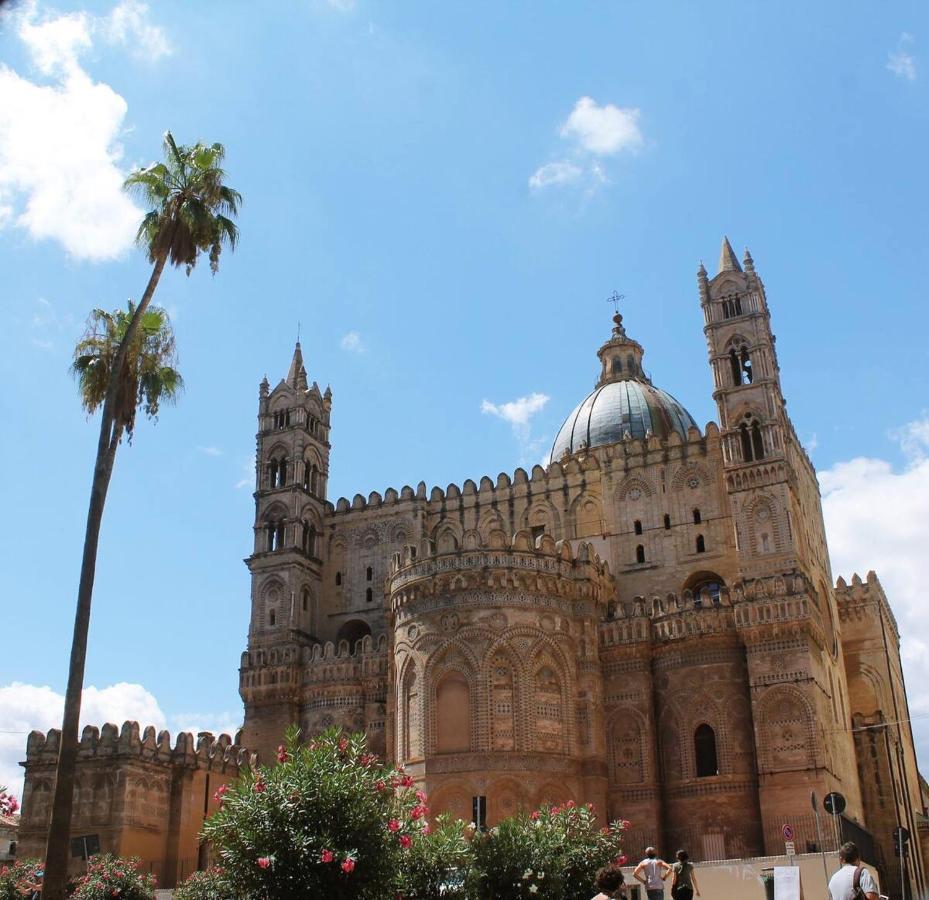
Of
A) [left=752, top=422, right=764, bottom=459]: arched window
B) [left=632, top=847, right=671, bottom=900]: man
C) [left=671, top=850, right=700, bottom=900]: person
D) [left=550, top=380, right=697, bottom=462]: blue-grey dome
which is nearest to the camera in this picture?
[left=671, top=850, right=700, bottom=900]: person

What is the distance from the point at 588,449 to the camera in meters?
48.4

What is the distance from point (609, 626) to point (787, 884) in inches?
915

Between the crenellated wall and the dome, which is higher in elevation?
the dome

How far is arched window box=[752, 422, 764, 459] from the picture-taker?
139ft

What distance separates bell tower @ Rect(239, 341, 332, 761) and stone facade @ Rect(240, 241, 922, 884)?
113mm

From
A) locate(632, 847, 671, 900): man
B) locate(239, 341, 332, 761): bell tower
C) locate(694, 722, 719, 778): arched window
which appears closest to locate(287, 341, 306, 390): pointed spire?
locate(239, 341, 332, 761): bell tower

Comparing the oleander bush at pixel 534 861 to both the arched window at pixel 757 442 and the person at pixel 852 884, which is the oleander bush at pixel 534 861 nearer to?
the person at pixel 852 884

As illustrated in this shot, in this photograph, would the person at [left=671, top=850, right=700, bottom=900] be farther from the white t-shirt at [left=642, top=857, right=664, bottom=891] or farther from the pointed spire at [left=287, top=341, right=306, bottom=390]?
the pointed spire at [left=287, top=341, right=306, bottom=390]

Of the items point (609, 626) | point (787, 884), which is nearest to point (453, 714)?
point (609, 626)

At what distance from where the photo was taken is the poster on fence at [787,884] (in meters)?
17.1

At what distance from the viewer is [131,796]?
127ft

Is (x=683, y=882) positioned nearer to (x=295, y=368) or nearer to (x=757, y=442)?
(x=757, y=442)

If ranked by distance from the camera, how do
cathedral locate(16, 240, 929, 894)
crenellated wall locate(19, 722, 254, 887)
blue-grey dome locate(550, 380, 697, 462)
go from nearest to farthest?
cathedral locate(16, 240, 929, 894) < crenellated wall locate(19, 722, 254, 887) < blue-grey dome locate(550, 380, 697, 462)

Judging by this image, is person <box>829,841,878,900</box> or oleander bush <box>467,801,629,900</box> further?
oleander bush <box>467,801,629,900</box>
